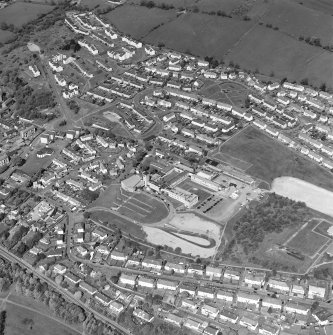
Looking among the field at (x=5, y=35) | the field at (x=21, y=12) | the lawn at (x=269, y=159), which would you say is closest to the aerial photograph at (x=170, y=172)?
the lawn at (x=269, y=159)

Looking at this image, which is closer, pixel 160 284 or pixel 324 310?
pixel 324 310

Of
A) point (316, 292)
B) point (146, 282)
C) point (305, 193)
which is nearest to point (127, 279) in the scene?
point (146, 282)

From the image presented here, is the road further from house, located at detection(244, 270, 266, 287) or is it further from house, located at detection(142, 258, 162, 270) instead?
house, located at detection(244, 270, 266, 287)

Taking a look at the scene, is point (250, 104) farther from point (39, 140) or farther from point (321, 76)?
point (39, 140)

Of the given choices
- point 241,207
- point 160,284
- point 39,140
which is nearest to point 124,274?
A: point 160,284

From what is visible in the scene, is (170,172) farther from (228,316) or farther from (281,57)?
(281,57)

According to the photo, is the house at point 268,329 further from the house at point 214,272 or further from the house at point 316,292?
the house at point 214,272
